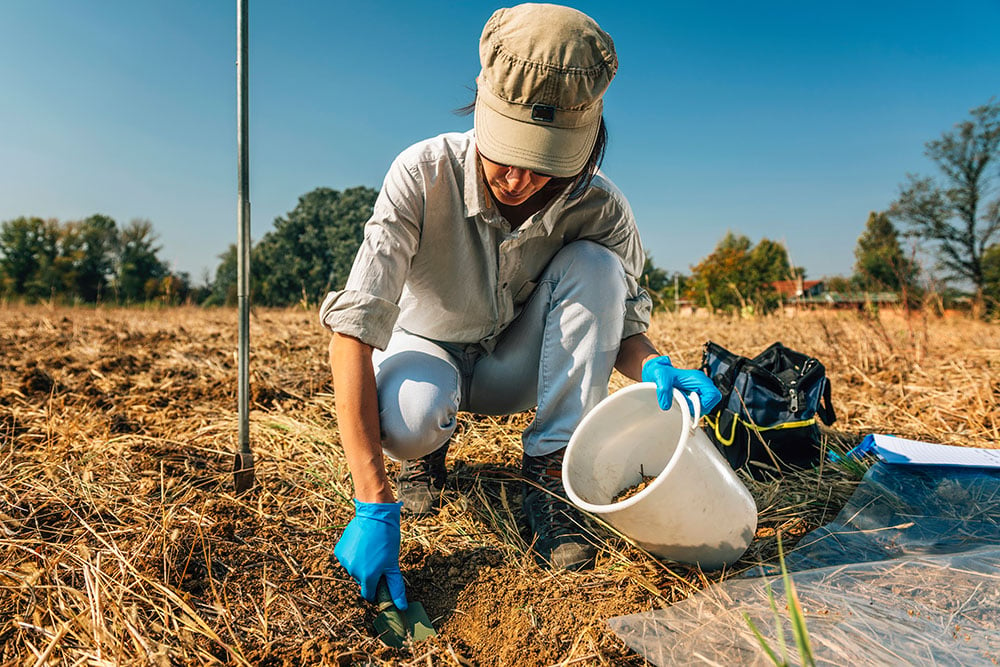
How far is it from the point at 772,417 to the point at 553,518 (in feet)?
3.01

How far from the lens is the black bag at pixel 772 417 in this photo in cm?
192

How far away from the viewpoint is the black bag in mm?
1920

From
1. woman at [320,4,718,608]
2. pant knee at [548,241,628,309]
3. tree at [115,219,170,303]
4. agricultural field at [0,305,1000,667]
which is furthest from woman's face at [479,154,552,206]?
tree at [115,219,170,303]

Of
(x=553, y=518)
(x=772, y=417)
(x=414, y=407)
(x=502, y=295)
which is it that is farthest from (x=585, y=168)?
(x=772, y=417)

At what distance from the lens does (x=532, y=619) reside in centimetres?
116

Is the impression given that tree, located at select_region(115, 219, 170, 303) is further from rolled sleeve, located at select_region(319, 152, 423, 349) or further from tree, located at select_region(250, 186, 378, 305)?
rolled sleeve, located at select_region(319, 152, 423, 349)

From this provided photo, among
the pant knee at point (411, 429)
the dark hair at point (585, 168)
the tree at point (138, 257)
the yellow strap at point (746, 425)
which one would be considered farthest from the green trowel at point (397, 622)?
the tree at point (138, 257)

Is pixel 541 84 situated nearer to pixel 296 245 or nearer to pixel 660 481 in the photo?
pixel 660 481

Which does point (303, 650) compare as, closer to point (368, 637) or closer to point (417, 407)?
point (368, 637)

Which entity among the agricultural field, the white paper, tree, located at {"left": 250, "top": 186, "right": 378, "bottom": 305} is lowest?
the agricultural field

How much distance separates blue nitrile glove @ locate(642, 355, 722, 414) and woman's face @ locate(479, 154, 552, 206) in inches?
19.5

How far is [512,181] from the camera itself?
129 cm

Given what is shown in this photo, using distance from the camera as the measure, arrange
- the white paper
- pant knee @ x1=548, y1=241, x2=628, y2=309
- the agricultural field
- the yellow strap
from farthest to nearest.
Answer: the yellow strap < the white paper < pant knee @ x1=548, y1=241, x2=628, y2=309 < the agricultural field

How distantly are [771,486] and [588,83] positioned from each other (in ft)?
4.26
